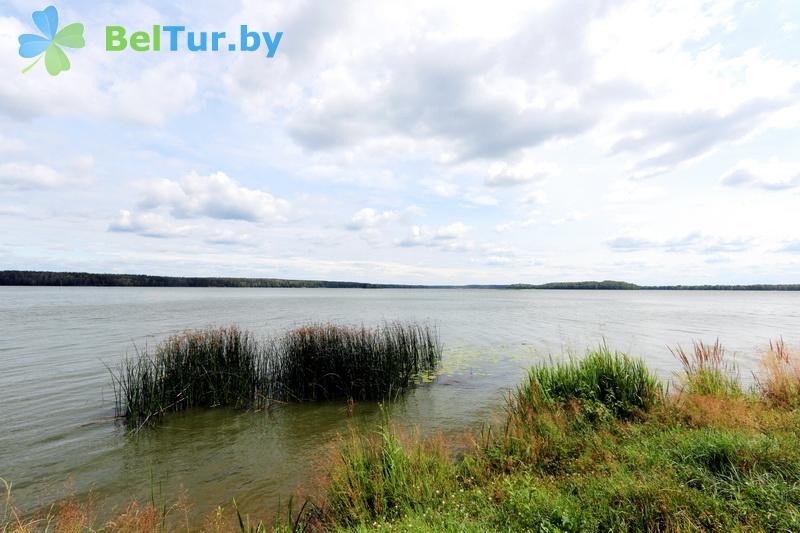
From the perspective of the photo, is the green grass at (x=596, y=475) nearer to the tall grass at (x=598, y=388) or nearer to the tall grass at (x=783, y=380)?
the tall grass at (x=598, y=388)

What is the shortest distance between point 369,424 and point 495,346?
12.2m

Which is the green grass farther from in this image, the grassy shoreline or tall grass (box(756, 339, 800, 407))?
tall grass (box(756, 339, 800, 407))

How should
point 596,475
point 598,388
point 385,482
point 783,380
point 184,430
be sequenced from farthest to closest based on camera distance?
point 184,430
point 783,380
point 598,388
point 385,482
point 596,475

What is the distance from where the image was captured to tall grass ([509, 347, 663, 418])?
7586 mm

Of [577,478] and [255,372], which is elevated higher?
[577,478]

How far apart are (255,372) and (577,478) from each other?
9.41 metres

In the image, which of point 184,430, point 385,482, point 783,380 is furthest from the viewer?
point 184,430

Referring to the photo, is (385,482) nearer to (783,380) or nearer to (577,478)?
(577,478)

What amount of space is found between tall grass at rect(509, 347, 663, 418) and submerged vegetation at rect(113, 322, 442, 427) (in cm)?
456

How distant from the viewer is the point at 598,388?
8016 mm

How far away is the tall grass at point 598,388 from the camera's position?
24.9 ft

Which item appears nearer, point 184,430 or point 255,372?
point 184,430

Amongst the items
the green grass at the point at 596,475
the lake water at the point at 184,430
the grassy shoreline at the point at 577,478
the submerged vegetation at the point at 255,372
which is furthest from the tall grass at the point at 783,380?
the submerged vegetation at the point at 255,372

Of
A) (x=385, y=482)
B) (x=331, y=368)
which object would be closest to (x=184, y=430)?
(x=331, y=368)
